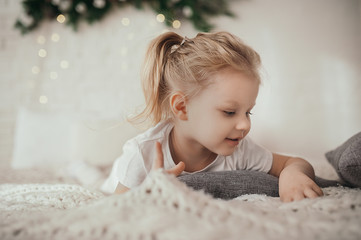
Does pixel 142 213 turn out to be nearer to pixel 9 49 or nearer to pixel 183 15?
pixel 183 15

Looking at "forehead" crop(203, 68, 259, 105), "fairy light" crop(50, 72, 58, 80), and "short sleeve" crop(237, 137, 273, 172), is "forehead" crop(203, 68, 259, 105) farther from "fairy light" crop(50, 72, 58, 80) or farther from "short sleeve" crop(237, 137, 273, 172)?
"fairy light" crop(50, 72, 58, 80)

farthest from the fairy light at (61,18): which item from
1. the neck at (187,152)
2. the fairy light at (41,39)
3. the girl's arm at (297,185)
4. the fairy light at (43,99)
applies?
the girl's arm at (297,185)

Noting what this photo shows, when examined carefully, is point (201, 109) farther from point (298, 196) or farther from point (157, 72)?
point (298, 196)

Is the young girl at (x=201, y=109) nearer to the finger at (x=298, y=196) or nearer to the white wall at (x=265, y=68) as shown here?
the finger at (x=298, y=196)

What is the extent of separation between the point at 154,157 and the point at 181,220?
22.8 inches

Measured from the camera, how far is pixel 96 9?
7.64 feet

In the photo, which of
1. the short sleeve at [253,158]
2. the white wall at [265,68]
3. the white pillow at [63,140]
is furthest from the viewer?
the white wall at [265,68]

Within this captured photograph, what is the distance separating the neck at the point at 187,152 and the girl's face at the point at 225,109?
12cm

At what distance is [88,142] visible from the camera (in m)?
1.74

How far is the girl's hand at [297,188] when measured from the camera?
0.66 m

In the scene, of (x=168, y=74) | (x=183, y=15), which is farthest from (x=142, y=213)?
(x=183, y=15)

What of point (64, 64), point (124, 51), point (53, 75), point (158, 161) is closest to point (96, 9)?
point (124, 51)

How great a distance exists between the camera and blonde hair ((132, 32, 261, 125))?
3.03ft

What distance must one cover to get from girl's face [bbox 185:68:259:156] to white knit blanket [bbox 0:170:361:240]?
364mm
